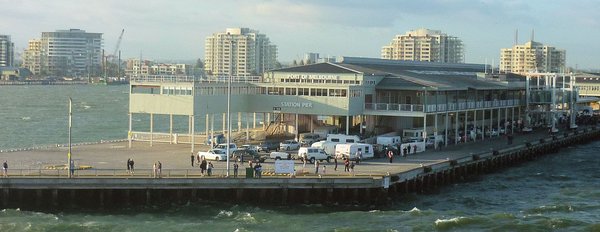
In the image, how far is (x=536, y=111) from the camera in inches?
3634

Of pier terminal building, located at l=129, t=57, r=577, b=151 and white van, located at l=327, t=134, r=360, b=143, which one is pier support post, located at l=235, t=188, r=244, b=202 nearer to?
pier terminal building, located at l=129, t=57, r=577, b=151

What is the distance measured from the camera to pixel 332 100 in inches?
2457

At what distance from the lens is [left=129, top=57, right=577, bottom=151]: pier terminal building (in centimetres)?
5856

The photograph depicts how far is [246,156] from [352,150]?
5894mm

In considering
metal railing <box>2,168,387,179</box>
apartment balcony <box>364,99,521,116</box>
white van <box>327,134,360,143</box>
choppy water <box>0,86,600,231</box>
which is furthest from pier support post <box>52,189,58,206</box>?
apartment balcony <box>364,99,521,116</box>

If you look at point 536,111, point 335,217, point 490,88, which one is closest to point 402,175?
point 335,217

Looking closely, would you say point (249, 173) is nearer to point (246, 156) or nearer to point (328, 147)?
point (246, 156)

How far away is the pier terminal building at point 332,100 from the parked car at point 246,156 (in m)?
5.96

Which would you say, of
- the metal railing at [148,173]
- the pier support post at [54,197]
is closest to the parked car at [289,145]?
the metal railing at [148,173]

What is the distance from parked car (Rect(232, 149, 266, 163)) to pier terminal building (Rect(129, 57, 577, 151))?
19.5 ft

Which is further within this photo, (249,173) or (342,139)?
(342,139)

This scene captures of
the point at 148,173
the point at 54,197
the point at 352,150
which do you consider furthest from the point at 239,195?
the point at 352,150

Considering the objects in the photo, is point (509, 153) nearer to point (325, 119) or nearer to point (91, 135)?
point (325, 119)

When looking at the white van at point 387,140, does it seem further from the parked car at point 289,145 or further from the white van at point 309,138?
the parked car at point 289,145
